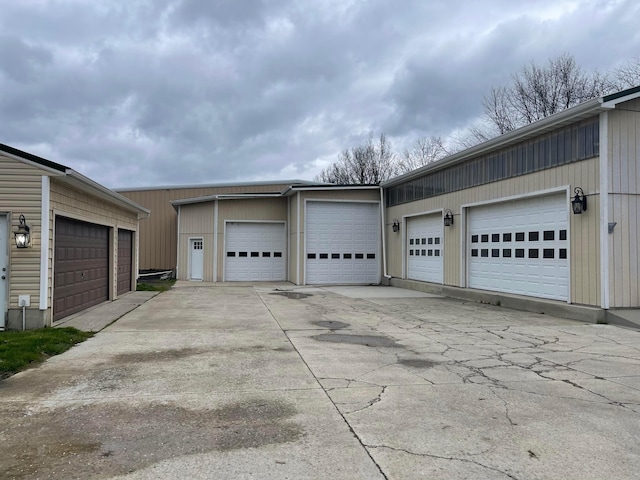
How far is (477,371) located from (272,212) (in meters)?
16.8

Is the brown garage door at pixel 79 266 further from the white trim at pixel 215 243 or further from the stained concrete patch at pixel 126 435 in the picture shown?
the white trim at pixel 215 243

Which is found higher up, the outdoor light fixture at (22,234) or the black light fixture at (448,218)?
the black light fixture at (448,218)

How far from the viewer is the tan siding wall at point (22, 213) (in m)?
8.60

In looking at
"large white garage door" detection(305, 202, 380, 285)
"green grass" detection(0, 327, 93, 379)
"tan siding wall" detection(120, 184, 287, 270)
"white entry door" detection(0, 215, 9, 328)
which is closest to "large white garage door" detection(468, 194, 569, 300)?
"large white garage door" detection(305, 202, 380, 285)

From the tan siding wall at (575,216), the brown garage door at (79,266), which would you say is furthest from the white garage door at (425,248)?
the brown garage door at (79,266)

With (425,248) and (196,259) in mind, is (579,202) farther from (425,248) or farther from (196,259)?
(196,259)

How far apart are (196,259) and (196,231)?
4.27 ft

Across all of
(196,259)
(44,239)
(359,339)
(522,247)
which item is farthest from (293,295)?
(196,259)

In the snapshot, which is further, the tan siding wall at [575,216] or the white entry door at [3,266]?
the tan siding wall at [575,216]

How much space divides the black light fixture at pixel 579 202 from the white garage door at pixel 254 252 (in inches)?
543

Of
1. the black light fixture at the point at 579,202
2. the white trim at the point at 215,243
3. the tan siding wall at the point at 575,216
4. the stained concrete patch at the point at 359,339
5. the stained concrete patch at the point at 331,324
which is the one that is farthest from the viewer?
the white trim at the point at 215,243

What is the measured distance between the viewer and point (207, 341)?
775 centimetres

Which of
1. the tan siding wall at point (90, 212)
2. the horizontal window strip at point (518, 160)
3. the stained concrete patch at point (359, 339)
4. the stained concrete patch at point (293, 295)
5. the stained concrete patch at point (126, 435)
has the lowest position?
the stained concrete patch at point (126, 435)

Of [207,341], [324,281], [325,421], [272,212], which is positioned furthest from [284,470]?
[272,212]
